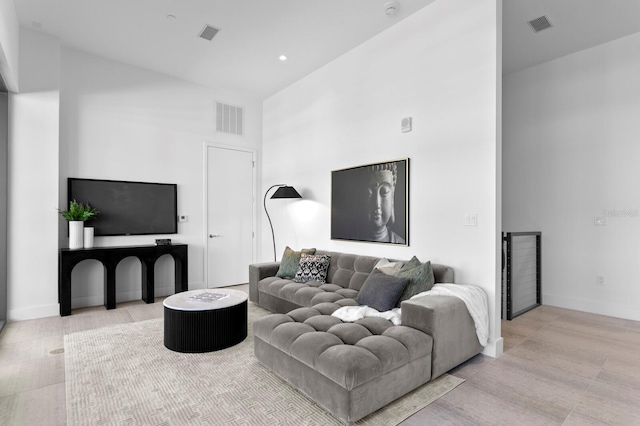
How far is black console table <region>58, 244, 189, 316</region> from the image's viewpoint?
4.06 metres

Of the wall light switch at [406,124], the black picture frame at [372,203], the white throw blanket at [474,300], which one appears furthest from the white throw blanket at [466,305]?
the wall light switch at [406,124]

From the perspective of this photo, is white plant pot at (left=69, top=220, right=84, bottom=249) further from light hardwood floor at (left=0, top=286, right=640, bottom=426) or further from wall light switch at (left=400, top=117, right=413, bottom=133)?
wall light switch at (left=400, top=117, right=413, bottom=133)

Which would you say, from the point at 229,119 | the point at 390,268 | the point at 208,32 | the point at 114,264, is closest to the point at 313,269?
the point at 390,268

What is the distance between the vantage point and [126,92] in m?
4.92

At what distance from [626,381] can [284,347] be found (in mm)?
2554

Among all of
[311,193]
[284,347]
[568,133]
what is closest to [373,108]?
[311,193]

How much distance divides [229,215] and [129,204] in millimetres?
1545

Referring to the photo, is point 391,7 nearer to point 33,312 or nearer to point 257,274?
point 257,274

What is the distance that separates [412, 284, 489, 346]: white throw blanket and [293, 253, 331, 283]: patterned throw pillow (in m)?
1.54

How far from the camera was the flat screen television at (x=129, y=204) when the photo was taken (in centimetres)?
458

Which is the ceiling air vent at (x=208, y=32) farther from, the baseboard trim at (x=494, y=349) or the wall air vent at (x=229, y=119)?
the baseboard trim at (x=494, y=349)

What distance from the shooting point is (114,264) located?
4387mm

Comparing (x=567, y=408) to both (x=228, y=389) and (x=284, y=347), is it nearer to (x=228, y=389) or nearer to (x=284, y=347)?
(x=284, y=347)

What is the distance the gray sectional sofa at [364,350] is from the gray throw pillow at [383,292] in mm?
160
